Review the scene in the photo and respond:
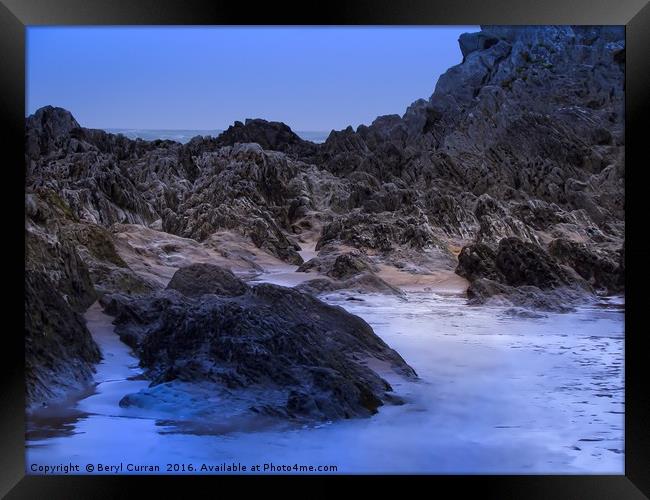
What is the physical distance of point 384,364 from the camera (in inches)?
179

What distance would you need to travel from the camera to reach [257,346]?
451cm

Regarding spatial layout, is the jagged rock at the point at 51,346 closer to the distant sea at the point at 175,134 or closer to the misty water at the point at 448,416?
the misty water at the point at 448,416

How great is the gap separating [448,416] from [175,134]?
2.22m

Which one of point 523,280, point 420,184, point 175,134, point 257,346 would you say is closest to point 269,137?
point 175,134

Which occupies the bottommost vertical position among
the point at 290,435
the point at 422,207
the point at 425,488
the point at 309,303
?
the point at 425,488

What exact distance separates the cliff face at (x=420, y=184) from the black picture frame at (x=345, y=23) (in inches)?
5.4

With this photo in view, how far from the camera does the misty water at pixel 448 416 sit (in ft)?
14.5

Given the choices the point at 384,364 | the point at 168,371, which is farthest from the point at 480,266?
the point at 168,371

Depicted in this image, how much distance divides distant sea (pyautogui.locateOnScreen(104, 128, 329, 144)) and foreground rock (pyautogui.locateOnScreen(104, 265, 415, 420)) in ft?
2.53

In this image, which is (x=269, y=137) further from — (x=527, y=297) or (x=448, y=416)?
(x=448, y=416)

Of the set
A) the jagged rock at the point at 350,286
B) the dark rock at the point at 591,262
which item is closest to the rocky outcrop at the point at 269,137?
the jagged rock at the point at 350,286

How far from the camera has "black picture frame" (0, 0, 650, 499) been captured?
439 cm

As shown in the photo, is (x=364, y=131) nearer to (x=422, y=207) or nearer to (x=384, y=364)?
(x=422, y=207)

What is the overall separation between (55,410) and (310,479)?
56.0 inches
